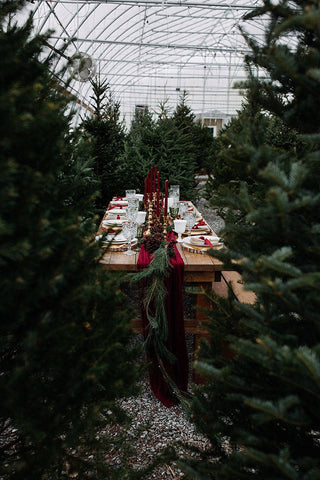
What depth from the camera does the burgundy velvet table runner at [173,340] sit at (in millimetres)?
2461

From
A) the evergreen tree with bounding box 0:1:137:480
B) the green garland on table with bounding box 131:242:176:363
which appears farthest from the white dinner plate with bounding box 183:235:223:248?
the evergreen tree with bounding box 0:1:137:480

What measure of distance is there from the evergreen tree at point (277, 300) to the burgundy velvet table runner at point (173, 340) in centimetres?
107

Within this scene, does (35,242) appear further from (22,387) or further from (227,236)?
(227,236)

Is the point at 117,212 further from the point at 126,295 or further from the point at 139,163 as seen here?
the point at 126,295

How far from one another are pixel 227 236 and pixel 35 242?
675mm

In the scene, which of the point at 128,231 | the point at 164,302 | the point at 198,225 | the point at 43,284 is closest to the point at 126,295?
the point at 43,284

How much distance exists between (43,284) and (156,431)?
169 cm

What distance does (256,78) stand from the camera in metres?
1.31

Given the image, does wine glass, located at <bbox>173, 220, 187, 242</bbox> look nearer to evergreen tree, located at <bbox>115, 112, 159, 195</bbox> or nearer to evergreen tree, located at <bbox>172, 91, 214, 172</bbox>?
evergreen tree, located at <bbox>115, 112, 159, 195</bbox>

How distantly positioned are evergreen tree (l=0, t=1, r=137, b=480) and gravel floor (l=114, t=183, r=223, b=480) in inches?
36.1

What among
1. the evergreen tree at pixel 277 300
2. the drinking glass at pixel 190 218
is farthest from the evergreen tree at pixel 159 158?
the evergreen tree at pixel 277 300

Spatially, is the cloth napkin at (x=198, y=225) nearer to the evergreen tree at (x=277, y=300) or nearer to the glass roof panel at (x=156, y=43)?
the evergreen tree at (x=277, y=300)

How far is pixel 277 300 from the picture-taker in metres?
1.08

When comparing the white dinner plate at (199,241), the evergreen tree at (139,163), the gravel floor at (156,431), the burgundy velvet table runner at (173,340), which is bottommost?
the gravel floor at (156,431)
